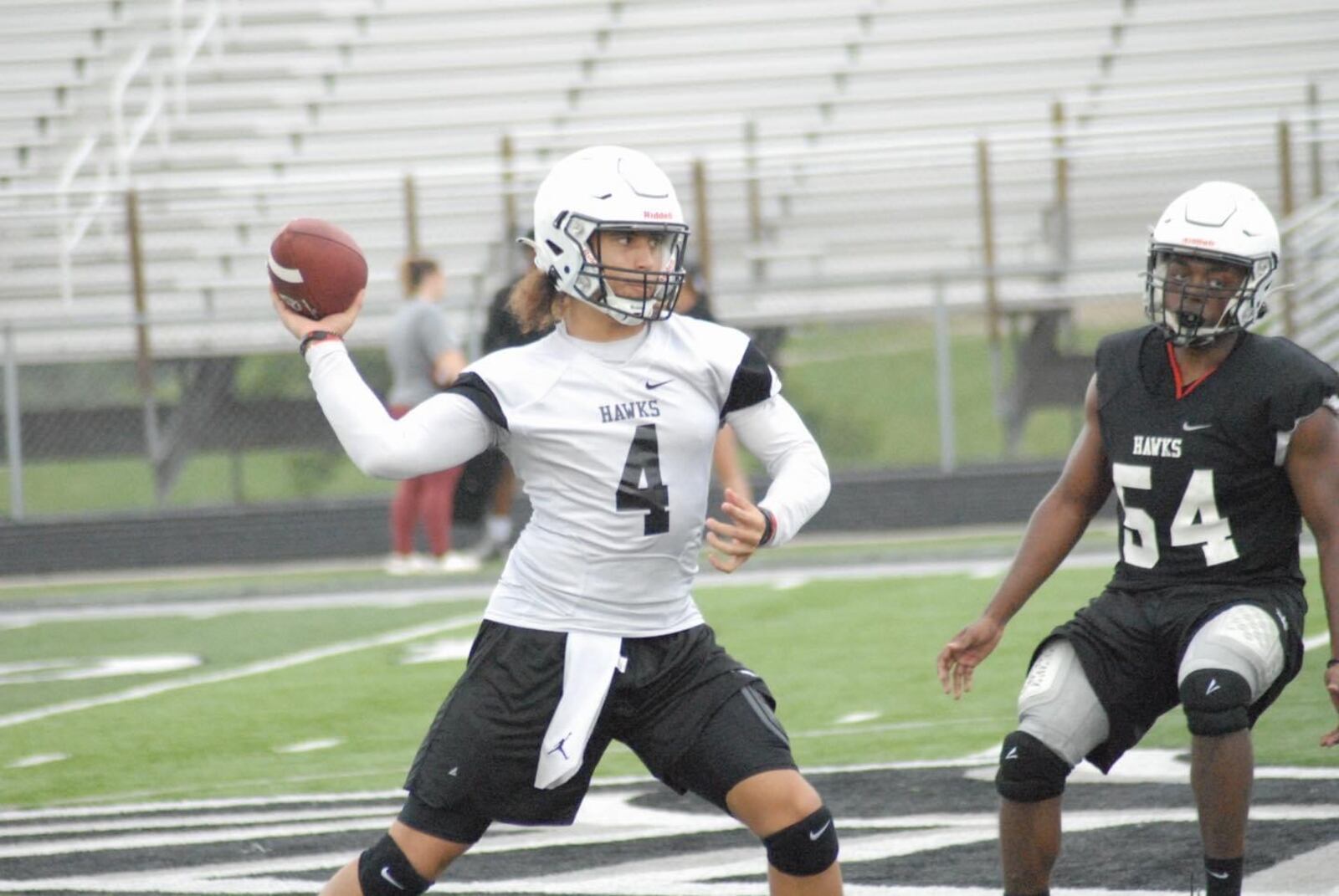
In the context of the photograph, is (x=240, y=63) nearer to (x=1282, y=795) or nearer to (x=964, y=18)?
→ (x=964, y=18)

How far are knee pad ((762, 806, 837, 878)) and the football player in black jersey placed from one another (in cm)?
56

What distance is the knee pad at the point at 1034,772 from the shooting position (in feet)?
14.2

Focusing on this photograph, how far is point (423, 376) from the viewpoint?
41.7 feet

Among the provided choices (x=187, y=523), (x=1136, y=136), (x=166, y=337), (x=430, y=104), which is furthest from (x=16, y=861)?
(x=430, y=104)

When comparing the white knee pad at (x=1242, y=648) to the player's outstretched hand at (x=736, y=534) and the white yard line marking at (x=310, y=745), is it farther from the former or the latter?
the white yard line marking at (x=310, y=745)

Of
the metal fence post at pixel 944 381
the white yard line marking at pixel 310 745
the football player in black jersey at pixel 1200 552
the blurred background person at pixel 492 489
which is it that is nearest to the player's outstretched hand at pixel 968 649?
the football player in black jersey at pixel 1200 552

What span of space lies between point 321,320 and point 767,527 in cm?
96

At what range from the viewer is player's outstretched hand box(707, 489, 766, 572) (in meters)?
3.95

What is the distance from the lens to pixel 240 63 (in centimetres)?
2000

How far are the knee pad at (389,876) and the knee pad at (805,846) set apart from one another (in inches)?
26.2

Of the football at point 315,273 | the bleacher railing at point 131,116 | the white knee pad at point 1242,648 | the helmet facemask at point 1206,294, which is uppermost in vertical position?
the bleacher railing at point 131,116

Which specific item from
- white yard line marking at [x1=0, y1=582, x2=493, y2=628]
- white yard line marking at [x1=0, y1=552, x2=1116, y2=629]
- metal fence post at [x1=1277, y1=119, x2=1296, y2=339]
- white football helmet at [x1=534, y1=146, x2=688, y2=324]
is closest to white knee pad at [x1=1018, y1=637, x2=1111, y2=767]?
white football helmet at [x1=534, y1=146, x2=688, y2=324]

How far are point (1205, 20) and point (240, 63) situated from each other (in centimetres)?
886

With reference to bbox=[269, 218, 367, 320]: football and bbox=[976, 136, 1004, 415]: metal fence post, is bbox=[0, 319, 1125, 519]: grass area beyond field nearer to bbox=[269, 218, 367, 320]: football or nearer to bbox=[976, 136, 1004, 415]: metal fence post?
bbox=[976, 136, 1004, 415]: metal fence post
